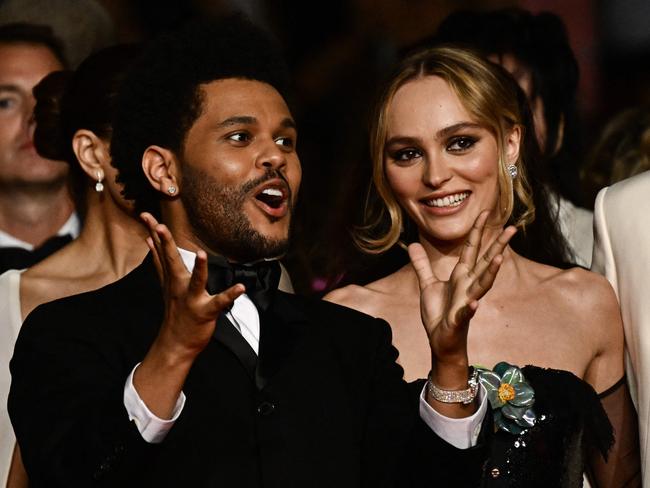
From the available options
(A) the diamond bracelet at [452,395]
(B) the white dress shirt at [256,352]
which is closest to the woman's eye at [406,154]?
(B) the white dress shirt at [256,352]

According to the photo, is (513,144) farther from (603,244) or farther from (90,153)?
(90,153)

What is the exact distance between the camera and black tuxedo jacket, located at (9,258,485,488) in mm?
2486

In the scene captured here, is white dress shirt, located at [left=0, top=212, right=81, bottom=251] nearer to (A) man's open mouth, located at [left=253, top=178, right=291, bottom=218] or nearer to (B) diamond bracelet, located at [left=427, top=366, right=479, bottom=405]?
(A) man's open mouth, located at [left=253, top=178, right=291, bottom=218]

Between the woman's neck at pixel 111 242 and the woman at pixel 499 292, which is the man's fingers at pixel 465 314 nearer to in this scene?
the woman at pixel 499 292

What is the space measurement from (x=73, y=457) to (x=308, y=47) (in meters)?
3.26

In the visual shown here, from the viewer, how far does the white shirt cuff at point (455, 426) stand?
268 cm

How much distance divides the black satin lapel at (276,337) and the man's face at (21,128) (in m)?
1.74

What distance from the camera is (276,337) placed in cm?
278

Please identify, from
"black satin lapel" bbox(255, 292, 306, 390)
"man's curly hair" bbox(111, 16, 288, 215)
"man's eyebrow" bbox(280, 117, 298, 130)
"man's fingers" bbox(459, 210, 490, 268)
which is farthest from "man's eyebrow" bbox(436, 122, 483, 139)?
"black satin lapel" bbox(255, 292, 306, 390)

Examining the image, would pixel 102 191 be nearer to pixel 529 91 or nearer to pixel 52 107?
pixel 52 107

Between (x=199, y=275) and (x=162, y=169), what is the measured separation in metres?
0.66

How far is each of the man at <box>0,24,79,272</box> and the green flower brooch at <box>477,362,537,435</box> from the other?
1623 mm

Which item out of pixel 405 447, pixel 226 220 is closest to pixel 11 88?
pixel 226 220

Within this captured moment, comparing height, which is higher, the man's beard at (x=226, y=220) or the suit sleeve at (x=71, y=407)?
the man's beard at (x=226, y=220)
